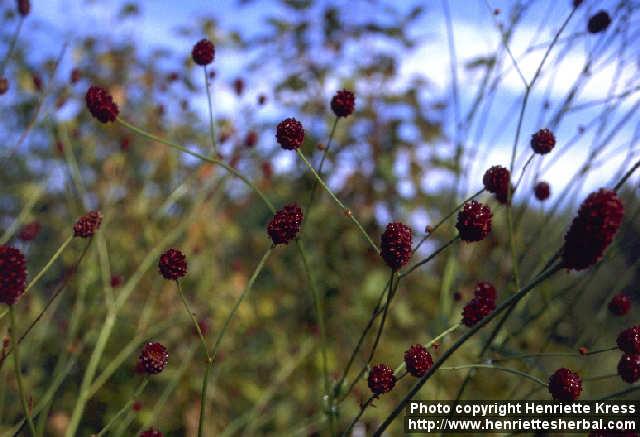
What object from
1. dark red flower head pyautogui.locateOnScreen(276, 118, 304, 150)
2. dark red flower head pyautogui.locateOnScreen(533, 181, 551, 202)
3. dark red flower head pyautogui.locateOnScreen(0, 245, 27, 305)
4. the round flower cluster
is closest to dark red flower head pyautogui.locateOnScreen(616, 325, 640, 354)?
the round flower cluster

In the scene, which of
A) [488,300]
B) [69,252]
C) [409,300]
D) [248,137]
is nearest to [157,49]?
[69,252]

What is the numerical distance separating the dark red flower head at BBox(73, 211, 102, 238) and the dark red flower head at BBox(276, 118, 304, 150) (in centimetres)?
41

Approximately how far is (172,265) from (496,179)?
0.65 m

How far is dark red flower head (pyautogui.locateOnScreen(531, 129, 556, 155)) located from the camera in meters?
1.19

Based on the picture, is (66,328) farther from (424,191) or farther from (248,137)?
(424,191)

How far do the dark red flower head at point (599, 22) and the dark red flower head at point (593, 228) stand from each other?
92cm

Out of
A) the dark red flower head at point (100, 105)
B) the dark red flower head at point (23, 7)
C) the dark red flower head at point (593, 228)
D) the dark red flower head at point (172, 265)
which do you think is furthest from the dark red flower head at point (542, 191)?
the dark red flower head at point (23, 7)

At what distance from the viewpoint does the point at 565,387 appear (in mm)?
897

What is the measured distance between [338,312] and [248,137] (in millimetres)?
894

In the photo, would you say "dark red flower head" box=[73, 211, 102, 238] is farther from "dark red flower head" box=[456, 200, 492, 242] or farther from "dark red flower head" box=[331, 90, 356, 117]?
"dark red flower head" box=[456, 200, 492, 242]

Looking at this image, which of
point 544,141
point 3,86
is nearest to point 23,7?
point 3,86

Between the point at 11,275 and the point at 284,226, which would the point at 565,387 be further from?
the point at 11,275

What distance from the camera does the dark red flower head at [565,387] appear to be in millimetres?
893

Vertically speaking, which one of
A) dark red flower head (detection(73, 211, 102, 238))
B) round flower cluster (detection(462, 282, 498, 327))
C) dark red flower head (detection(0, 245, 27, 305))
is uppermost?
dark red flower head (detection(73, 211, 102, 238))
